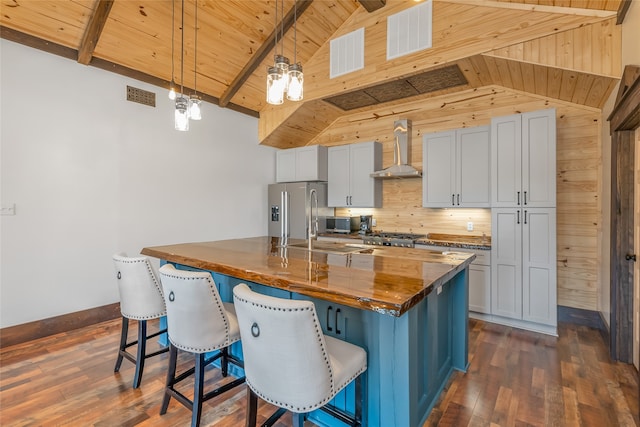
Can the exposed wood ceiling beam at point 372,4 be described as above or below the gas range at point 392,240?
above

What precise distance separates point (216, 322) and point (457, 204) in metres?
3.28

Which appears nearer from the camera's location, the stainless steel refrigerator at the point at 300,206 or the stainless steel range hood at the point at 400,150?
the stainless steel range hood at the point at 400,150

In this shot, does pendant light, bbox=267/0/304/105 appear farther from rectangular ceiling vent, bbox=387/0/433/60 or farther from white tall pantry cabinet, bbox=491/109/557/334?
white tall pantry cabinet, bbox=491/109/557/334

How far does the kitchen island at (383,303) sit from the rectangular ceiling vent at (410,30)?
2467 millimetres

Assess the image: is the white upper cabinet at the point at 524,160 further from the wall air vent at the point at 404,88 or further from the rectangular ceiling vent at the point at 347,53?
the rectangular ceiling vent at the point at 347,53

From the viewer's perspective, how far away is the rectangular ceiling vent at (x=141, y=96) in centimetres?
380

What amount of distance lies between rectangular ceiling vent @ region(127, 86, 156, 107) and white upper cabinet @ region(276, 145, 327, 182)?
7.22 ft

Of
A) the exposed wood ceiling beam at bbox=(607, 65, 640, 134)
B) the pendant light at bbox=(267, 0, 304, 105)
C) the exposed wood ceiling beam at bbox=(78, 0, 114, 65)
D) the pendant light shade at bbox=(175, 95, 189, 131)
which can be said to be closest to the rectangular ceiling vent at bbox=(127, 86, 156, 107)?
the exposed wood ceiling beam at bbox=(78, 0, 114, 65)

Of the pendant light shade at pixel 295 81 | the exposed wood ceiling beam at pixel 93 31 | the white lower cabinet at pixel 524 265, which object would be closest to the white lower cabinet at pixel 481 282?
the white lower cabinet at pixel 524 265

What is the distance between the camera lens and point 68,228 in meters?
3.35

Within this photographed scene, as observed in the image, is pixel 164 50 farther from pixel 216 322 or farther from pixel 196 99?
pixel 216 322

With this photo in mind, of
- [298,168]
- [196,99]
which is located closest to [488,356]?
[196,99]

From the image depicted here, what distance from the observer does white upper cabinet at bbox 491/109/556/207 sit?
3.19m

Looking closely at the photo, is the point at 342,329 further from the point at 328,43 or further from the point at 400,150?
the point at 328,43
